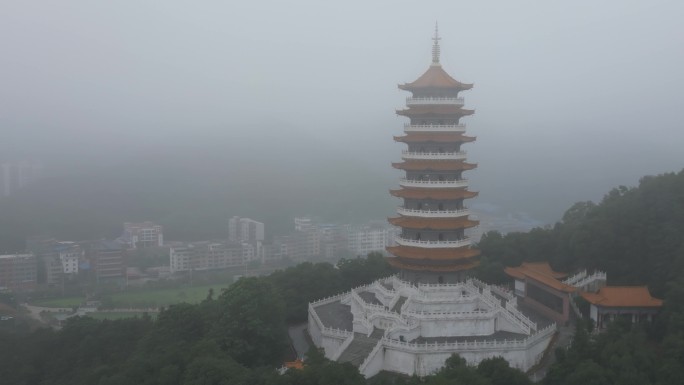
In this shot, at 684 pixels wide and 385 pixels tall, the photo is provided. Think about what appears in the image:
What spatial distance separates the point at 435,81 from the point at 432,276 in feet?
25.7

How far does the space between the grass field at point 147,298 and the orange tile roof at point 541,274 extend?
108 feet

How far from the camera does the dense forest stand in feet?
Answer: 68.8

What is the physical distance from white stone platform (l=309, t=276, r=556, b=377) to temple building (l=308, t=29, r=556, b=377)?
4cm

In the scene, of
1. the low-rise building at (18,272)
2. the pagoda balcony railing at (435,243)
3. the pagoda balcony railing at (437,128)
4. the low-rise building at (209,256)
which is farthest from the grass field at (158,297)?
the pagoda balcony railing at (437,128)

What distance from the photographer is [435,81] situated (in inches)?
1114

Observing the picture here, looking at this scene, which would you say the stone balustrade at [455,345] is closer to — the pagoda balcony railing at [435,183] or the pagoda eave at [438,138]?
the pagoda balcony railing at [435,183]

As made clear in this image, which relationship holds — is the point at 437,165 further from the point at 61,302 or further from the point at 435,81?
the point at 61,302

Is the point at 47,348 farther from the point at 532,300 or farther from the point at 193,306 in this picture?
the point at 532,300

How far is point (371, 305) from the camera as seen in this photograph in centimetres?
2709

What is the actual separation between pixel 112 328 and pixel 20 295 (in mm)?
32702

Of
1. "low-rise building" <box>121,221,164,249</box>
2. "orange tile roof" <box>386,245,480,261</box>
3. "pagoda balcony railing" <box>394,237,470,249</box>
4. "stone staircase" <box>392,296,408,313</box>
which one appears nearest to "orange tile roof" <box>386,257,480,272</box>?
"orange tile roof" <box>386,245,480,261</box>

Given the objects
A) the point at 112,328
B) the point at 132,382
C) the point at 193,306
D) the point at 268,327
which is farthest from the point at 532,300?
the point at 112,328

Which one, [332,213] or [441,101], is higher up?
[441,101]

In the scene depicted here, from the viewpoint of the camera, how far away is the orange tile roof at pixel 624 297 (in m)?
26.2
